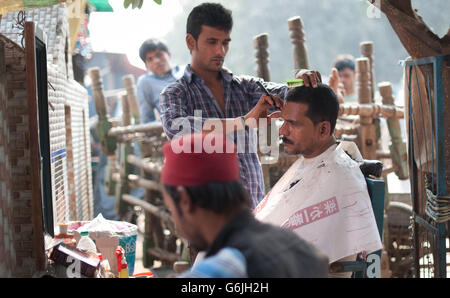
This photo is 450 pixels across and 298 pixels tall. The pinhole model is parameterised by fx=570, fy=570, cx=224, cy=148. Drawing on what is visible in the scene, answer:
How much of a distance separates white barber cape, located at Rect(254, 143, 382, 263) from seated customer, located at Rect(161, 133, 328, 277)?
1095 mm

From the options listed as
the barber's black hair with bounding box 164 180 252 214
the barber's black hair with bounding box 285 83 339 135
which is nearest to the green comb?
the barber's black hair with bounding box 285 83 339 135

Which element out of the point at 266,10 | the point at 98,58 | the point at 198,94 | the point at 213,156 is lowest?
the point at 213,156

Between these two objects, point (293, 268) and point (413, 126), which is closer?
point (293, 268)

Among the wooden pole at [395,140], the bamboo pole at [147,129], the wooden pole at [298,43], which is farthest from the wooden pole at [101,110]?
the wooden pole at [395,140]

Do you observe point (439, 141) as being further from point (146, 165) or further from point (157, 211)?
point (146, 165)

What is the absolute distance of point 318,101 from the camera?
3.02 m

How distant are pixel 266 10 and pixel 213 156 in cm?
2107

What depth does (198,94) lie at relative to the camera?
3.31m

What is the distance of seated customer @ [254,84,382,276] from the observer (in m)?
2.77

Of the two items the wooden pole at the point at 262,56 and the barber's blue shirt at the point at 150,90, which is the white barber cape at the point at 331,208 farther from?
the barber's blue shirt at the point at 150,90

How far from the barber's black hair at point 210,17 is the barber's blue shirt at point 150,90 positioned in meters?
4.25
